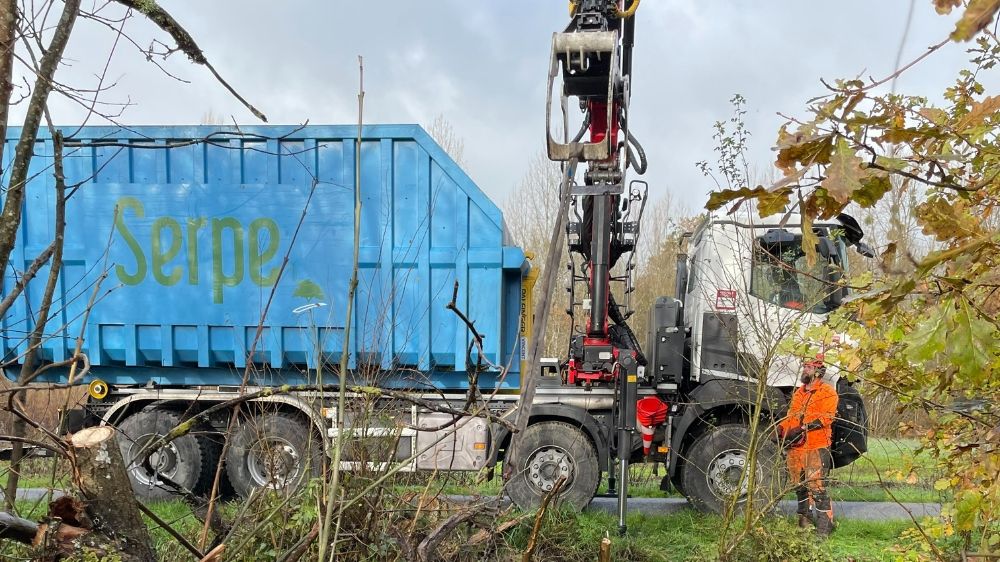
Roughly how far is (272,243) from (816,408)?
484cm

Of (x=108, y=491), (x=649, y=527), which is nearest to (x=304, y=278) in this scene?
(x=108, y=491)

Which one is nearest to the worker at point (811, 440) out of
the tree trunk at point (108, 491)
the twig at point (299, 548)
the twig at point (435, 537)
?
the twig at point (435, 537)

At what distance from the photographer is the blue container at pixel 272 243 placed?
5.50 m

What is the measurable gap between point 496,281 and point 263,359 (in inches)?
89.2

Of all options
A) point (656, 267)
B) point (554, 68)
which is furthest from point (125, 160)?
point (656, 267)

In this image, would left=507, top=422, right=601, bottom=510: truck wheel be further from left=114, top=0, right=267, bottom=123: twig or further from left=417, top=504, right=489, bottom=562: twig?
left=114, top=0, right=267, bottom=123: twig

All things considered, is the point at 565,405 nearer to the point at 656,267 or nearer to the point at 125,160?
the point at 125,160

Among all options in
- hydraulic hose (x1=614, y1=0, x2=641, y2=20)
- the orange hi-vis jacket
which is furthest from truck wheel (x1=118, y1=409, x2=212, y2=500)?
hydraulic hose (x1=614, y1=0, x2=641, y2=20)

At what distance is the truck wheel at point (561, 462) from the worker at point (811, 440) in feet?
5.56

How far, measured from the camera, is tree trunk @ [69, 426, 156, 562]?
1.91 metres

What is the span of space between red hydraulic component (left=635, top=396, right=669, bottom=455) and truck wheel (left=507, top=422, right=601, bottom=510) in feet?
1.80

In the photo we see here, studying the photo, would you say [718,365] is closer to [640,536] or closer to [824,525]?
[824,525]

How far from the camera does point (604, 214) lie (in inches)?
210

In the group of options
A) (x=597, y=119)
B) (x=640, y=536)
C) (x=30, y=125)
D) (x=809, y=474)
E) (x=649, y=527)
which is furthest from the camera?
(x=649, y=527)
